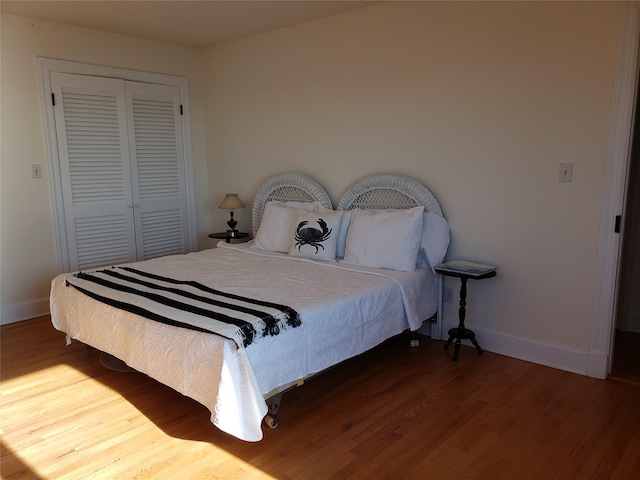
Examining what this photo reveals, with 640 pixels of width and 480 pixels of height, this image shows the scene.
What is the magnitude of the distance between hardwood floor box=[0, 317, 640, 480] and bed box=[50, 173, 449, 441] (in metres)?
0.22

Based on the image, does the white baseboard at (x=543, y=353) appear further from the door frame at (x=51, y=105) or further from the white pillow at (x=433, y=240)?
the door frame at (x=51, y=105)

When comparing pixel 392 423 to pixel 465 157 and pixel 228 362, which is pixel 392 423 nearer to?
pixel 228 362

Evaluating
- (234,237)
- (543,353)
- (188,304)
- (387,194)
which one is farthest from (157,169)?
(543,353)

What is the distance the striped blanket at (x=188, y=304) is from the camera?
221 cm

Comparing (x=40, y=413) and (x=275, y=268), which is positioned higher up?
(x=275, y=268)

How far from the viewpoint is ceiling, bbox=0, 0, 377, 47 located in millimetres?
3480

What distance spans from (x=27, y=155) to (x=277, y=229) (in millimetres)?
2100

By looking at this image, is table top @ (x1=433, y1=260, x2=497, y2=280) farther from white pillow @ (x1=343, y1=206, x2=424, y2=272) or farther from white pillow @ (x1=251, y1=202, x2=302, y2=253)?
white pillow @ (x1=251, y1=202, x2=302, y2=253)

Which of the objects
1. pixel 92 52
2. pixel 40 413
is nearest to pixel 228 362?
pixel 40 413

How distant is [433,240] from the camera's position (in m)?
3.31

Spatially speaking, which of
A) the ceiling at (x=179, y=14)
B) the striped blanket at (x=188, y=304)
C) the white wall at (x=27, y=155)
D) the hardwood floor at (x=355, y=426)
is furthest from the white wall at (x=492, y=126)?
the white wall at (x=27, y=155)

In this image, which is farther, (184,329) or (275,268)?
(275,268)

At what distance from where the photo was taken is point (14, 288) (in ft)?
13.0

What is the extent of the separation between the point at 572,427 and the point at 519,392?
0.38 metres
